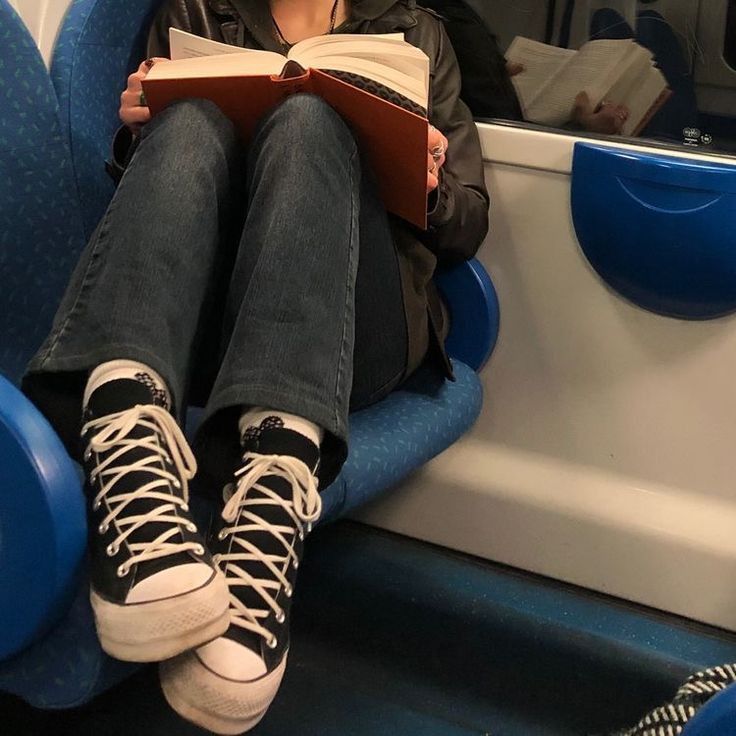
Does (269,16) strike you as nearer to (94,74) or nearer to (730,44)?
(94,74)

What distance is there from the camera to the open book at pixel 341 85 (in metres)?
0.92

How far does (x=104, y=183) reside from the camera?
1210mm

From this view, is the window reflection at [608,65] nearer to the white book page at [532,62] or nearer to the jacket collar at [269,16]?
the white book page at [532,62]

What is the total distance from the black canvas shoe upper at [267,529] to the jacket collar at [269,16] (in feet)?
2.09

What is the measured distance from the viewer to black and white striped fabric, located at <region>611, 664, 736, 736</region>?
885 millimetres

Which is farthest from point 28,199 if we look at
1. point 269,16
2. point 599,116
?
point 599,116

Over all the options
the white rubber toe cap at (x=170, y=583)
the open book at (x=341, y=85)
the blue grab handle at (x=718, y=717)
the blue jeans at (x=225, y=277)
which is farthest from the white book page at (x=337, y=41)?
the blue grab handle at (x=718, y=717)

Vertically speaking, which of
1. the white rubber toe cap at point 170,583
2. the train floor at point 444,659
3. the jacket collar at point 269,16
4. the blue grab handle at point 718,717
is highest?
the jacket collar at point 269,16

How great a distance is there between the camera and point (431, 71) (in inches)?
47.8

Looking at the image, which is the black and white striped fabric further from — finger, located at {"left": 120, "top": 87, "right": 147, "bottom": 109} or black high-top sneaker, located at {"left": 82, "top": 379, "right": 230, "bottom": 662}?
finger, located at {"left": 120, "top": 87, "right": 147, "bottom": 109}

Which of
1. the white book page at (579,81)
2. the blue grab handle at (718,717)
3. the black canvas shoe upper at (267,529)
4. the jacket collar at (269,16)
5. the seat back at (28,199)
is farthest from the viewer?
the white book page at (579,81)

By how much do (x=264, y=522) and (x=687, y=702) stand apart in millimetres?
458

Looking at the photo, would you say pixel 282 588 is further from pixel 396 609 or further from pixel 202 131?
pixel 396 609

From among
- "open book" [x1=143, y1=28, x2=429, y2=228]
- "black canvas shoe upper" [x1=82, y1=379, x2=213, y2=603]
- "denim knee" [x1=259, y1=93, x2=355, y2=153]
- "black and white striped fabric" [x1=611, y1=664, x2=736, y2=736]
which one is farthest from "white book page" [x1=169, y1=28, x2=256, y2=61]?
"black and white striped fabric" [x1=611, y1=664, x2=736, y2=736]
